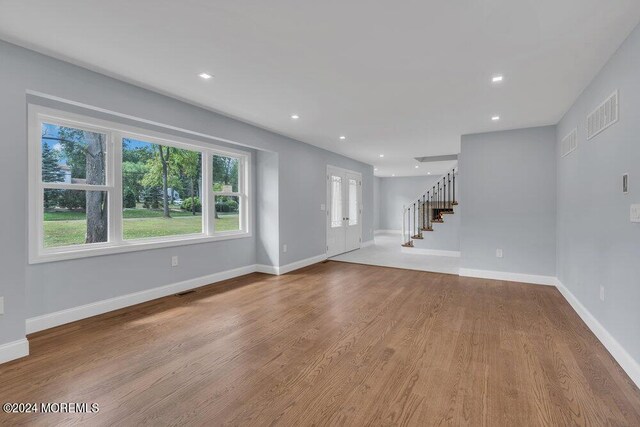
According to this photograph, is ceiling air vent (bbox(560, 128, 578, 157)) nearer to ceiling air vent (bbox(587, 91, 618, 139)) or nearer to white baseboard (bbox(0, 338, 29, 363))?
ceiling air vent (bbox(587, 91, 618, 139))

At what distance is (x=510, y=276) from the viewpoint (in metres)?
4.93

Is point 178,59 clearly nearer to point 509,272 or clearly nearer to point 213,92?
point 213,92

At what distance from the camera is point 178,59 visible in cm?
266

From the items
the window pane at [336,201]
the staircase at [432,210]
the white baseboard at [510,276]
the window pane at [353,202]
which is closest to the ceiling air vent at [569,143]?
the white baseboard at [510,276]

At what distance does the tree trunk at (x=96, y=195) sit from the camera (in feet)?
11.1

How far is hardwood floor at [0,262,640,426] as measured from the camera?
1.81 metres

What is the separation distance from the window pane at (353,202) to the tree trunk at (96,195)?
220 inches

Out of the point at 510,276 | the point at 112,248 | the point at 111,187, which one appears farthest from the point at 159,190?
the point at 510,276

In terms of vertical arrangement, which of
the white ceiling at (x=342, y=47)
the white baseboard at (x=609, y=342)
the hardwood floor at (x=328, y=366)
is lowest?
the hardwood floor at (x=328, y=366)

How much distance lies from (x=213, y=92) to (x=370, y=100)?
1824 millimetres

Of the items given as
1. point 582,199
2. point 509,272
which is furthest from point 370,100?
point 509,272

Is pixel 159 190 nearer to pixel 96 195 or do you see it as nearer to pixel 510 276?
pixel 96 195

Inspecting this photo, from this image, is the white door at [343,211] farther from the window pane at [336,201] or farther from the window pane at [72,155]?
the window pane at [72,155]

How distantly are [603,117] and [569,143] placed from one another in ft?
4.14
